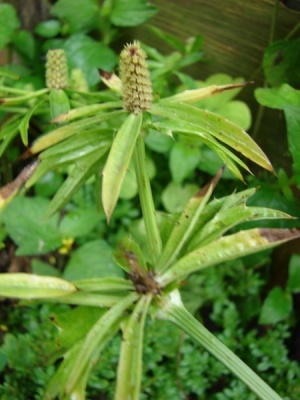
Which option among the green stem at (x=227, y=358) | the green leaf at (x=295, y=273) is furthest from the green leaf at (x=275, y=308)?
the green stem at (x=227, y=358)

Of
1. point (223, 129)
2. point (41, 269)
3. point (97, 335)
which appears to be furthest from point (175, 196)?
point (97, 335)

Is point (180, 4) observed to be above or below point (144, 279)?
above

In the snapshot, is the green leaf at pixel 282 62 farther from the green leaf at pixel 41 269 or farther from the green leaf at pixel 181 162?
the green leaf at pixel 41 269

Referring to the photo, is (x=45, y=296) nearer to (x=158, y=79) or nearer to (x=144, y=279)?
(x=144, y=279)

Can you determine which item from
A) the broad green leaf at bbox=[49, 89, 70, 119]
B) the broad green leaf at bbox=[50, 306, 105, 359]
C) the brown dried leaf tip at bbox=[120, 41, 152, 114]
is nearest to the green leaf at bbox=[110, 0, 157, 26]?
the broad green leaf at bbox=[49, 89, 70, 119]

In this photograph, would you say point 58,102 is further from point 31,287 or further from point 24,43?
point 24,43

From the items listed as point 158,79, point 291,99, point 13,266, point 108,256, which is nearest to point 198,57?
point 158,79
